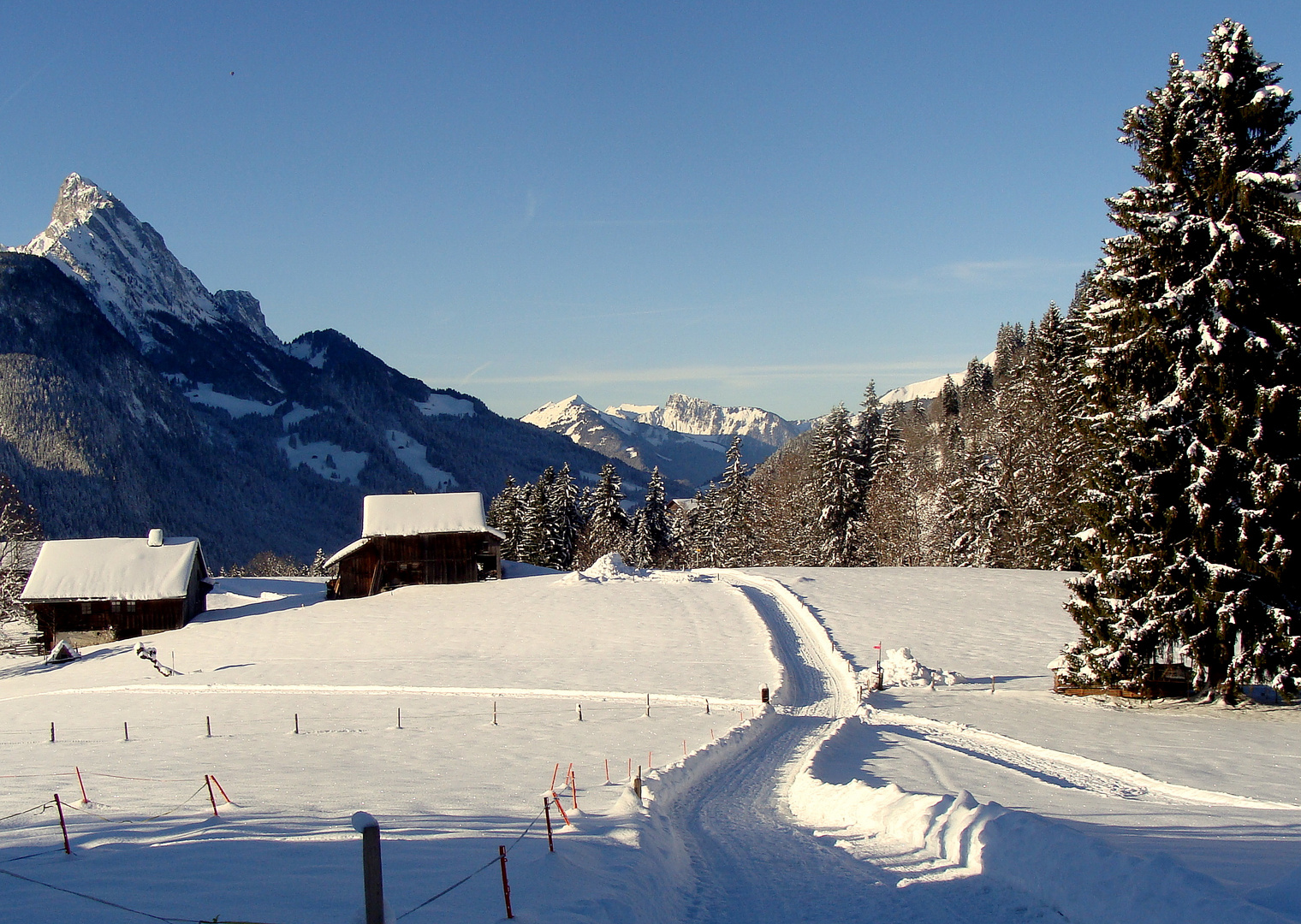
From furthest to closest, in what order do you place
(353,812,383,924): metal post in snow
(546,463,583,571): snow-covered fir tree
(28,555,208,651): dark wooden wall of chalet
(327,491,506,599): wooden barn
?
(546,463,583,571): snow-covered fir tree → (327,491,506,599): wooden barn → (28,555,208,651): dark wooden wall of chalet → (353,812,383,924): metal post in snow


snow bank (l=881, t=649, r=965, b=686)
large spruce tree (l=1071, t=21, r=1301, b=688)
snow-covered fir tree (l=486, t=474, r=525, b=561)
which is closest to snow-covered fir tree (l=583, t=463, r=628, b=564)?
snow-covered fir tree (l=486, t=474, r=525, b=561)

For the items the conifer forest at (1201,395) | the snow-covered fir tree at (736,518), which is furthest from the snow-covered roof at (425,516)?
the conifer forest at (1201,395)

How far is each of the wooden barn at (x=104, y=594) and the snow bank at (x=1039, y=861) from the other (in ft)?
174

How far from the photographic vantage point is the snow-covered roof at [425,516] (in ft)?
192

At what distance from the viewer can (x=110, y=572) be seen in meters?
53.9

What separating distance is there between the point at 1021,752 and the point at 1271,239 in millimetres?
15653

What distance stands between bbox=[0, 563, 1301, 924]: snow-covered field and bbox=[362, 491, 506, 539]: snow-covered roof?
487 inches

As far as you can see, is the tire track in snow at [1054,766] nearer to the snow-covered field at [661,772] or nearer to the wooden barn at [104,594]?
the snow-covered field at [661,772]

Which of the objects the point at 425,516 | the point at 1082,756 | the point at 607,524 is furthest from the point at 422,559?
the point at 1082,756

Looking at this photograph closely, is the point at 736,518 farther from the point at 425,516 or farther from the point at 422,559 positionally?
the point at 422,559

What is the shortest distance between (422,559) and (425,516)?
323cm

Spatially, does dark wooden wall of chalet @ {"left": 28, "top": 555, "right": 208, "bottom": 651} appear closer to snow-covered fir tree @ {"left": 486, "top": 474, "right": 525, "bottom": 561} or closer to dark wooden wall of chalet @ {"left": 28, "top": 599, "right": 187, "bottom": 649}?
dark wooden wall of chalet @ {"left": 28, "top": 599, "right": 187, "bottom": 649}

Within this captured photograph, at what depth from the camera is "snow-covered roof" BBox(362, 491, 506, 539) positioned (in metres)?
58.4

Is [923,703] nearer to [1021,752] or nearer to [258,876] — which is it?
[1021,752]
